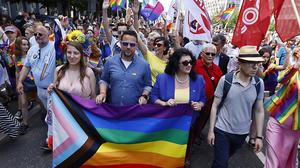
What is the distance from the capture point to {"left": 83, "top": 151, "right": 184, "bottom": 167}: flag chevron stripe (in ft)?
11.5

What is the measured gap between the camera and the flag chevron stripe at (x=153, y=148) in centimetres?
356

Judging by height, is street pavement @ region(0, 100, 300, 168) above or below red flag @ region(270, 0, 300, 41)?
below

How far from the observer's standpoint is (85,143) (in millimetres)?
3516

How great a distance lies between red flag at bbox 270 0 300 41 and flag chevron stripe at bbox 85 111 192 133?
1569 mm

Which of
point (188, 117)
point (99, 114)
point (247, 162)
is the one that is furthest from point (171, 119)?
point (247, 162)

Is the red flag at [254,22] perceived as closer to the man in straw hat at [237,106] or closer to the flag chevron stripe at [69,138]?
the man in straw hat at [237,106]

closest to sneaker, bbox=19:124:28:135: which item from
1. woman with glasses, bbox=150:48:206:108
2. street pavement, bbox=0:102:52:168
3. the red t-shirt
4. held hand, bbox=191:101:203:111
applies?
street pavement, bbox=0:102:52:168

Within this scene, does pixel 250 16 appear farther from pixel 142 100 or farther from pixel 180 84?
pixel 142 100

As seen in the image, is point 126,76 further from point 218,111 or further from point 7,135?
point 7,135

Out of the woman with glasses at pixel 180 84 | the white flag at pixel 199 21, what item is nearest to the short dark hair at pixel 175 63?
the woman with glasses at pixel 180 84

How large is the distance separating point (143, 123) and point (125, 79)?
54cm

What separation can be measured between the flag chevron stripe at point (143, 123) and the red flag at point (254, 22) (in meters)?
1.44

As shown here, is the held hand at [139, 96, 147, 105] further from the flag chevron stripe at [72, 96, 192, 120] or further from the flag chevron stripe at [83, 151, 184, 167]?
the flag chevron stripe at [83, 151, 184, 167]

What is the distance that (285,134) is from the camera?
339 cm
